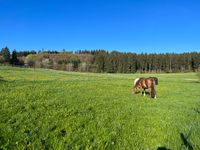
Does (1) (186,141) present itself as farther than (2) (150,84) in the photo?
No

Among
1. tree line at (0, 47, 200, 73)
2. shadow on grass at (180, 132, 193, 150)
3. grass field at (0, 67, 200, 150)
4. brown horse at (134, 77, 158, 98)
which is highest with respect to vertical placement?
tree line at (0, 47, 200, 73)

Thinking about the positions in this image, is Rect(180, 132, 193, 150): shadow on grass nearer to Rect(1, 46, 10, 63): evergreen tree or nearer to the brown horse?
the brown horse

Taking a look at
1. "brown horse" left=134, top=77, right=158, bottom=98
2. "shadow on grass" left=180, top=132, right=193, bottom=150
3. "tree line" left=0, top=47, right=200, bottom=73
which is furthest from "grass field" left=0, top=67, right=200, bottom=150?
"tree line" left=0, top=47, right=200, bottom=73

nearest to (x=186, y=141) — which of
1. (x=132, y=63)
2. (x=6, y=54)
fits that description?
(x=6, y=54)

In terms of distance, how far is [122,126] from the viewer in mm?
12961

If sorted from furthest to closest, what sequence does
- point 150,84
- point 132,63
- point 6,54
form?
point 132,63 → point 6,54 → point 150,84

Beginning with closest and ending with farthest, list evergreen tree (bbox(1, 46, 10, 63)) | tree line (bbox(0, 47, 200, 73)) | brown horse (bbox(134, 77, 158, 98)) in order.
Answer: brown horse (bbox(134, 77, 158, 98)) < evergreen tree (bbox(1, 46, 10, 63)) < tree line (bbox(0, 47, 200, 73))

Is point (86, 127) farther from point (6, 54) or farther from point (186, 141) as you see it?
point (6, 54)

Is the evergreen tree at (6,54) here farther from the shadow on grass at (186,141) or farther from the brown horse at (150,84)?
the shadow on grass at (186,141)

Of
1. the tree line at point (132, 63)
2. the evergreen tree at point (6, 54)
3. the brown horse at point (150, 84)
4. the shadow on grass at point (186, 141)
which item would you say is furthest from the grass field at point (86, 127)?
the tree line at point (132, 63)

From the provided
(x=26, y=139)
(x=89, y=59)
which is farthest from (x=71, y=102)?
(x=89, y=59)

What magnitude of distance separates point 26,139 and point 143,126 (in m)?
6.76

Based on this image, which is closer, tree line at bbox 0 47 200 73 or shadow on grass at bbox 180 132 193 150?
shadow on grass at bbox 180 132 193 150

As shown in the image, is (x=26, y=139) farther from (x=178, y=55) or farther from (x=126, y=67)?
(x=178, y=55)
